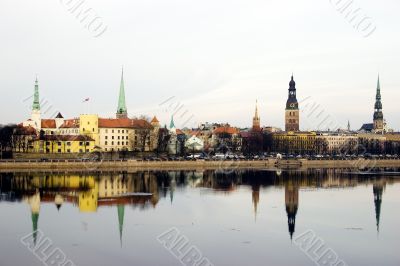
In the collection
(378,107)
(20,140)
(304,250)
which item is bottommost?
(304,250)

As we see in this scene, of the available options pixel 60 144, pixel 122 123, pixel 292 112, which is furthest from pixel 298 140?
pixel 60 144

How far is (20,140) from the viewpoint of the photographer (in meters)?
75.2

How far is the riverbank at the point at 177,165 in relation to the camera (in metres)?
61.4

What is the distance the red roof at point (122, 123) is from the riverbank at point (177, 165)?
18299 millimetres

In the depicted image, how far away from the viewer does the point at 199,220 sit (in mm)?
28484

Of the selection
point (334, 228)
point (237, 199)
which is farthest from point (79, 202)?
point (334, 228)

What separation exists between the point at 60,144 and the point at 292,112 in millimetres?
76601

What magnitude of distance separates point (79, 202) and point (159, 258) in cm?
1558

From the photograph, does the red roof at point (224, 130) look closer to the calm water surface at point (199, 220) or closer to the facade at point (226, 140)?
the facade at point (226, 140)

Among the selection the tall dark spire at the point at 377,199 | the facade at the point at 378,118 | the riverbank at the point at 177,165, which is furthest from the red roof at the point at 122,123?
the facade at the point at 378,118

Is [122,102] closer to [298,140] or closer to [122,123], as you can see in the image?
[122,123]

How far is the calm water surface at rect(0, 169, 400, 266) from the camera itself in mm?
20984

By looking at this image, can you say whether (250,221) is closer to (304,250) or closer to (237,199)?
(304,250)

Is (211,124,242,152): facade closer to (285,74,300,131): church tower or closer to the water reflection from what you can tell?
(285,74,300,131): church tower
